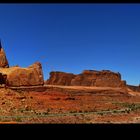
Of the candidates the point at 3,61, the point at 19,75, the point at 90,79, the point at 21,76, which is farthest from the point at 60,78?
the point at 19,75

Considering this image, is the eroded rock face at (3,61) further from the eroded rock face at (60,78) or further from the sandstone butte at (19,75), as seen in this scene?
the eroded rock face at (60,78)

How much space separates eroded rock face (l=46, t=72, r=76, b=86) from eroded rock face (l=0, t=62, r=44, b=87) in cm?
4066

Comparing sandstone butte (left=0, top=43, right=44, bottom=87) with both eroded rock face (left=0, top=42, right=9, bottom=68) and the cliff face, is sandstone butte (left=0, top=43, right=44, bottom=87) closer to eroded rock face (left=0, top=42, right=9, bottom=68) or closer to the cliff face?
eroded rock face (left=0, top=42, right=9, bottom=68)

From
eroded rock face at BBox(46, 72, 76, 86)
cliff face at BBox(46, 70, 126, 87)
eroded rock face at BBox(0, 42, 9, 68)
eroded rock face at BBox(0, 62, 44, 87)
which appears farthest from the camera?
eroded rock face at BBox(46, 72, 76, 86)

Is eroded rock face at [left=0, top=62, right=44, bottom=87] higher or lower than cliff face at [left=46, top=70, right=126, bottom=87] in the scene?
lower

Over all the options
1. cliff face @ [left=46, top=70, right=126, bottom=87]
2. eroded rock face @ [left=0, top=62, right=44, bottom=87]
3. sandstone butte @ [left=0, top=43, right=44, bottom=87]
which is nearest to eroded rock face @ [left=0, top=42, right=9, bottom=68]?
sandstone butte @ [left=0, top=43, right=44, bottom=87]

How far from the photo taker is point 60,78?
10556 cm

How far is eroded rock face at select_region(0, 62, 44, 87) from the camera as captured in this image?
58.8 m

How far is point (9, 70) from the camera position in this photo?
60.9 metres

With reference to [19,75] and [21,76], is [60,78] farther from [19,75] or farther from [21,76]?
[19,75]
